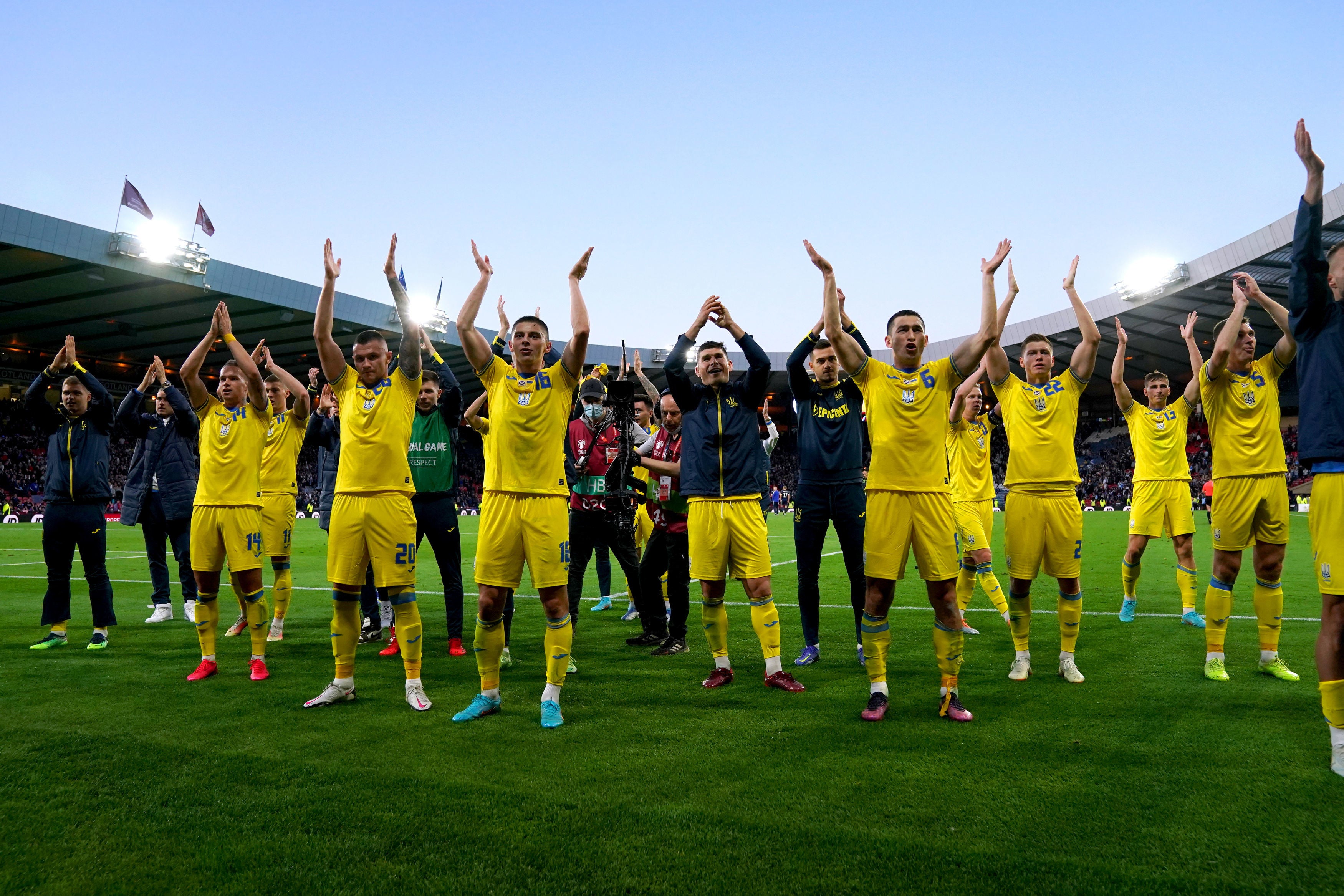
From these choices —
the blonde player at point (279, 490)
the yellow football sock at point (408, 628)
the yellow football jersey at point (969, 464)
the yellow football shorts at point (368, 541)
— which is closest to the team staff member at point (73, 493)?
the blonde player at point (279, 490)

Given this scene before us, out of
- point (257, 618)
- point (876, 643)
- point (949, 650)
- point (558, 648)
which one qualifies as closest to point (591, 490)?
point (558, 648)

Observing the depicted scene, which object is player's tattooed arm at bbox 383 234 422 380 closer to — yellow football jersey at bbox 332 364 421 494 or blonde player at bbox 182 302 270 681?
yellow football jersey at bbox 332 364 421 494

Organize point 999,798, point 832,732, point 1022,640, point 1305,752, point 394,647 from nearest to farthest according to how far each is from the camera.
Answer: point 999,798 < point 1305,752 < point 832,732 < point 1022,640 < point 394,647

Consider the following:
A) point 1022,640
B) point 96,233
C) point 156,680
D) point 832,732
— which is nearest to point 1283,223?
point 1022,640

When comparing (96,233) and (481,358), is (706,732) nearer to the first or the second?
(481,358)

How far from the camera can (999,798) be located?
3.19 meters

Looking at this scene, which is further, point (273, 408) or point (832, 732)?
point (273, 408)

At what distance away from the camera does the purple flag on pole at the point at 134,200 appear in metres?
24.7

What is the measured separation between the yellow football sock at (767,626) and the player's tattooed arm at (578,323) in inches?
81.7

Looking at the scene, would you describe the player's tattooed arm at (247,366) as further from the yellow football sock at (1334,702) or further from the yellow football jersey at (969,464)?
the yellow football sock at (1334,702)

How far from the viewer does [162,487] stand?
8.11 meters

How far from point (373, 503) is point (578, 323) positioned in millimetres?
1781

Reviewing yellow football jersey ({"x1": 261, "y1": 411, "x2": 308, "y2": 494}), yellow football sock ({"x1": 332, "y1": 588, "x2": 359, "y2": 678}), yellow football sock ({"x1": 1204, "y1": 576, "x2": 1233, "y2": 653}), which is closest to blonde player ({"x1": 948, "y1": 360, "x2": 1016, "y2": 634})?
yellow football sock ({"x1": 1204, "y1": 576, "x2": 1233, "y2": 653})

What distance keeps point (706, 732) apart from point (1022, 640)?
269 cm
